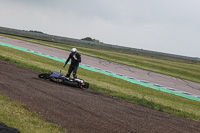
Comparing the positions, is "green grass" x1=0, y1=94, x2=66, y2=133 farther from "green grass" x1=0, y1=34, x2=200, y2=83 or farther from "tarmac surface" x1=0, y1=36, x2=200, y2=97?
"green grass" x1=0, y1=34, x2=200, y2=83

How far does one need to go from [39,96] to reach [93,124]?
9.38 feet

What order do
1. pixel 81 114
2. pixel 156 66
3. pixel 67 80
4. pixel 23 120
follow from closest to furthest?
pixel 23 120 < pixel 81 114 < pixel 67 80 < pixel 156 66

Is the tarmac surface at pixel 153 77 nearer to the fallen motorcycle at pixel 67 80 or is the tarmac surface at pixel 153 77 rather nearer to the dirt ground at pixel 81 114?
the fallen motorcycle at pixel 67 80

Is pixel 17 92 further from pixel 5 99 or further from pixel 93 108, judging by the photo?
pixel 93 108

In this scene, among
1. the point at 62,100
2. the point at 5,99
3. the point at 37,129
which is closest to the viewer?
the point at 37,129

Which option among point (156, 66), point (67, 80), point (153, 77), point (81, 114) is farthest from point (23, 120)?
point (156, 66)

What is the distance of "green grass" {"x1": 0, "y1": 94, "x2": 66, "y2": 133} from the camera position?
6262 millimetres

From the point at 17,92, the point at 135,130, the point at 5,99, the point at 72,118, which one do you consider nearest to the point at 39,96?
the point at 17,92

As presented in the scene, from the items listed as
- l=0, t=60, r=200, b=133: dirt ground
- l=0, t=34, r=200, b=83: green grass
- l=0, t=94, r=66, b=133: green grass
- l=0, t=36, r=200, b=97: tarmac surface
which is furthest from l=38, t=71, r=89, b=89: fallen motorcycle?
l=0, t=34, r=200, b=83: green grass

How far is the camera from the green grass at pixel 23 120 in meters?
6.26

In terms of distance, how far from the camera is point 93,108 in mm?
9219

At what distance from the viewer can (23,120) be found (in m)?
6.72

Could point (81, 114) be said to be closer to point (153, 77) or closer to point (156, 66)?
point (153, 77)

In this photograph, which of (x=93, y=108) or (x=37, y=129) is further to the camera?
(x=93, y=108)
